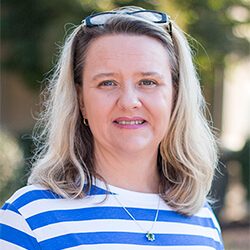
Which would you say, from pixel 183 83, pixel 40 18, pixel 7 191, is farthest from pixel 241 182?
pixel 183 83

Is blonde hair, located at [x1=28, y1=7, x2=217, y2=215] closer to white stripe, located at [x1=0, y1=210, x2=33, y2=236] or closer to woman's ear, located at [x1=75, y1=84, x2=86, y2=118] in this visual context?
woman's ear, located at [x1=75, y1=84, x2=86, y2=118]

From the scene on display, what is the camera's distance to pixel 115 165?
2.36 meters

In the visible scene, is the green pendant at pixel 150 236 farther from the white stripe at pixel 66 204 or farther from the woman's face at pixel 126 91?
the woman's face at pixel 126 91

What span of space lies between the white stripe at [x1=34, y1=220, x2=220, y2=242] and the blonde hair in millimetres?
94

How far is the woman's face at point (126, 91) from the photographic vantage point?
221 cm

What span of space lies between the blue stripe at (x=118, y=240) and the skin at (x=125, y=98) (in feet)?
0.77

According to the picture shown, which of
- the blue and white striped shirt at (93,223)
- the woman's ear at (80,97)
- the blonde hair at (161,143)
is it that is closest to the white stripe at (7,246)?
the blue and white striped shirt at (93,223)

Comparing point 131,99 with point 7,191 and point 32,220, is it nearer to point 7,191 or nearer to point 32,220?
point 32,220

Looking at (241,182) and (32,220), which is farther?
(241,182)

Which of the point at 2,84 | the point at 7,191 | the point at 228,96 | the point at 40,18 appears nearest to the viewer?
the point at 7,191

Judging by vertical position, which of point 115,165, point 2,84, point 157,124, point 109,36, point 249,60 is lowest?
point 2,84

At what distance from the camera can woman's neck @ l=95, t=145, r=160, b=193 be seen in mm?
2350

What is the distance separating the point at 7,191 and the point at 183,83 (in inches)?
136

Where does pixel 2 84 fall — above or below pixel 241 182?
above
